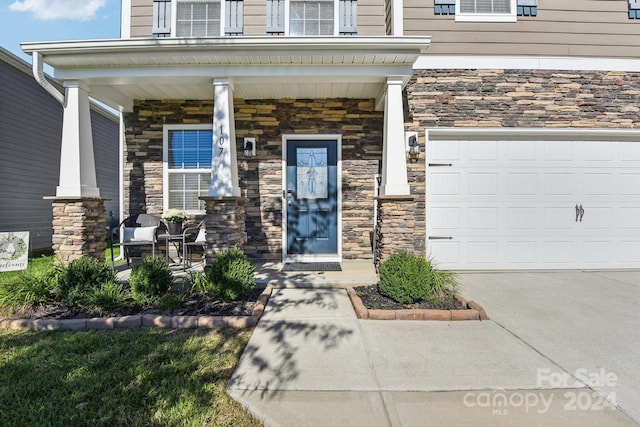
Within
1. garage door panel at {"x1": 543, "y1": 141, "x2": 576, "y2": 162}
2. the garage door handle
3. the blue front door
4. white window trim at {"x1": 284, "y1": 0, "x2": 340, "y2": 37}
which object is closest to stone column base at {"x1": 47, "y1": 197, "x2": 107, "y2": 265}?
the blue front door

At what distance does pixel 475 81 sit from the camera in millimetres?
5152

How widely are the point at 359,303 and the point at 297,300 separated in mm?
743

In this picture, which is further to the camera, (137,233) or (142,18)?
(142,18)

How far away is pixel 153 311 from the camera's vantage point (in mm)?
3137

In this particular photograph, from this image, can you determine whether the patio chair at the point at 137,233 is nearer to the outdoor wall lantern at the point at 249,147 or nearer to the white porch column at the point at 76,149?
the white porch column at the point at 76,149

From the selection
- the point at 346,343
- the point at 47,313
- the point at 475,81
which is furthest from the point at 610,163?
the point at 47,313

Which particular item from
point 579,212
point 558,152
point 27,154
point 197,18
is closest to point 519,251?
point 579,212

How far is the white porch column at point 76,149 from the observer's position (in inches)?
166

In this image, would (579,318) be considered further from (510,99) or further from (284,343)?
(510,99)

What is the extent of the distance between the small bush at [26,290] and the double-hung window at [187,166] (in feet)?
7.69

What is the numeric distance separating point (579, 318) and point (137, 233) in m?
5.75

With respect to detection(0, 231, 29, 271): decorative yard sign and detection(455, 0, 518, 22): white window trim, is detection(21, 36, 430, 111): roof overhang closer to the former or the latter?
detection(455, 0, 518, 22): white window trim

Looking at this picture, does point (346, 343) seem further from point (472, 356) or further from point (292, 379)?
point (472, 356)

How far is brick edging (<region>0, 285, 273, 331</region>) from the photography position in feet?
9.42
